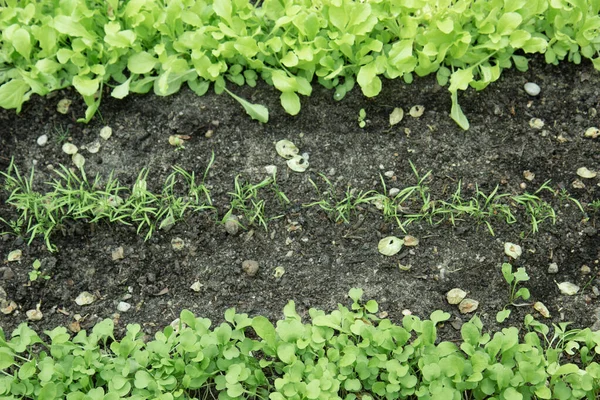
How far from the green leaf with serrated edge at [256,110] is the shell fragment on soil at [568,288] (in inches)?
52.4

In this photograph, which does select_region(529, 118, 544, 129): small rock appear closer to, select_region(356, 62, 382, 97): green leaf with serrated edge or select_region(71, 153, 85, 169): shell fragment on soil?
select_region(356, 62, 382, 97): green leaf with serrated edge

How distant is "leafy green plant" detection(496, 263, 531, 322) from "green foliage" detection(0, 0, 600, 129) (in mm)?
689

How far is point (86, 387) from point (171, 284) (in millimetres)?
537

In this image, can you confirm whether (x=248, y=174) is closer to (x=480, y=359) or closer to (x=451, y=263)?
(x=451, y=263)

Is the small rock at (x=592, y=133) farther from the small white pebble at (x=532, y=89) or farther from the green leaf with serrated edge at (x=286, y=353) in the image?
the green leaf with serrated edge at (x=286, y=353)

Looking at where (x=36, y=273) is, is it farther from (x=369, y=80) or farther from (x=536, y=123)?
(x=536, y=123)

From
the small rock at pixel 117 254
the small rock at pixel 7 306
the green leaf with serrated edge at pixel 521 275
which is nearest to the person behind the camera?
the green leaf with serrated edge at pixel 521 275

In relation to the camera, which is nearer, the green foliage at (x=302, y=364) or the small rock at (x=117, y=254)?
the green foliage at (x=302, y=364)

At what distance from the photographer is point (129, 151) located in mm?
3004

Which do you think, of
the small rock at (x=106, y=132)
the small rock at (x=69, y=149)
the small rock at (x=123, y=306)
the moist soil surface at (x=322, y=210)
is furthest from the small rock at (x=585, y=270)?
the small rock at (x=69, y=149)

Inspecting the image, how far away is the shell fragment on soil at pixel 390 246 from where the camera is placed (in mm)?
2738

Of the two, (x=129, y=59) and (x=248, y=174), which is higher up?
(x=129, y=59)

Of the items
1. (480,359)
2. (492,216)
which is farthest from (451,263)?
(480,359)

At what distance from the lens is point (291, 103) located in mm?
2967
